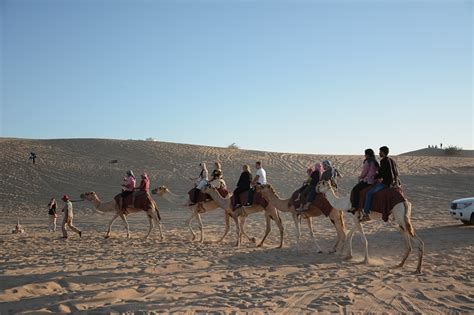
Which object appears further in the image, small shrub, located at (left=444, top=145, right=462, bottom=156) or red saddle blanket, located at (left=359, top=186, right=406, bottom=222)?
small shrub, located at (left=444, top=145, right=462, bottom=156)

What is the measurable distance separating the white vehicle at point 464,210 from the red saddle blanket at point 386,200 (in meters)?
8.13

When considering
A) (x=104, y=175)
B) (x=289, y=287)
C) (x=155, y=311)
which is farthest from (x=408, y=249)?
(x=104, y=175)

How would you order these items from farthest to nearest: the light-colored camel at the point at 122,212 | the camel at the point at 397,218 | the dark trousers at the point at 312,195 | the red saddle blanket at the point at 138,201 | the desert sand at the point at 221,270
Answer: the red saddle blanket at the point at 138,201 < the light-colored camel at the point at 122,212 < the dark trousers at the point at 312,195 < the camel at the point at 397,218 < the desert sand at the point at 221,270

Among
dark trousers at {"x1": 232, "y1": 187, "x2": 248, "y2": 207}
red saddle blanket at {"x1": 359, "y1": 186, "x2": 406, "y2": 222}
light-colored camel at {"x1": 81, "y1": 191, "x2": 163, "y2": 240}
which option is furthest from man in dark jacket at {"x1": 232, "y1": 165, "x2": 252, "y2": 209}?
red saddle blanket at {"x1": 359, "y1": 186, "x2": 406, "y2": 222}

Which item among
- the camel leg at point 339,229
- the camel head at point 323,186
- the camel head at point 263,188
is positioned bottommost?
the camel leg at point 339,229

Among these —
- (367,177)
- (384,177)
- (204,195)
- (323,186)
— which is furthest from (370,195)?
(204,195)

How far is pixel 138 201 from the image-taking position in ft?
50.2

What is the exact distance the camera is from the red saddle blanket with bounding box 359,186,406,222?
994 centimetres

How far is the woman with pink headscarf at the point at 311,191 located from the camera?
12.4m

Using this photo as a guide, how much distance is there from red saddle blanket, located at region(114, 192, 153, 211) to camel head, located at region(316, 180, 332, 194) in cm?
615

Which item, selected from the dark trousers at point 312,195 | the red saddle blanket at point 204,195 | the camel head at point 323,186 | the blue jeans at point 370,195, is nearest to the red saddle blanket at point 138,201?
the red saddle blanket at point 204,195

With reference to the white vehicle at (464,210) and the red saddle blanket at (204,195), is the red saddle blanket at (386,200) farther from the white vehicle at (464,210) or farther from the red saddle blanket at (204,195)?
the white vehicle at (464,210)

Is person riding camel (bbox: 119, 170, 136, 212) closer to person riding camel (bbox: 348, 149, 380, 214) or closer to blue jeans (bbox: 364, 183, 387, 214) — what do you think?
person riding camel (bbox: 348, 149, 380, 214)

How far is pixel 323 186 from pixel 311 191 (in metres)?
0.51
